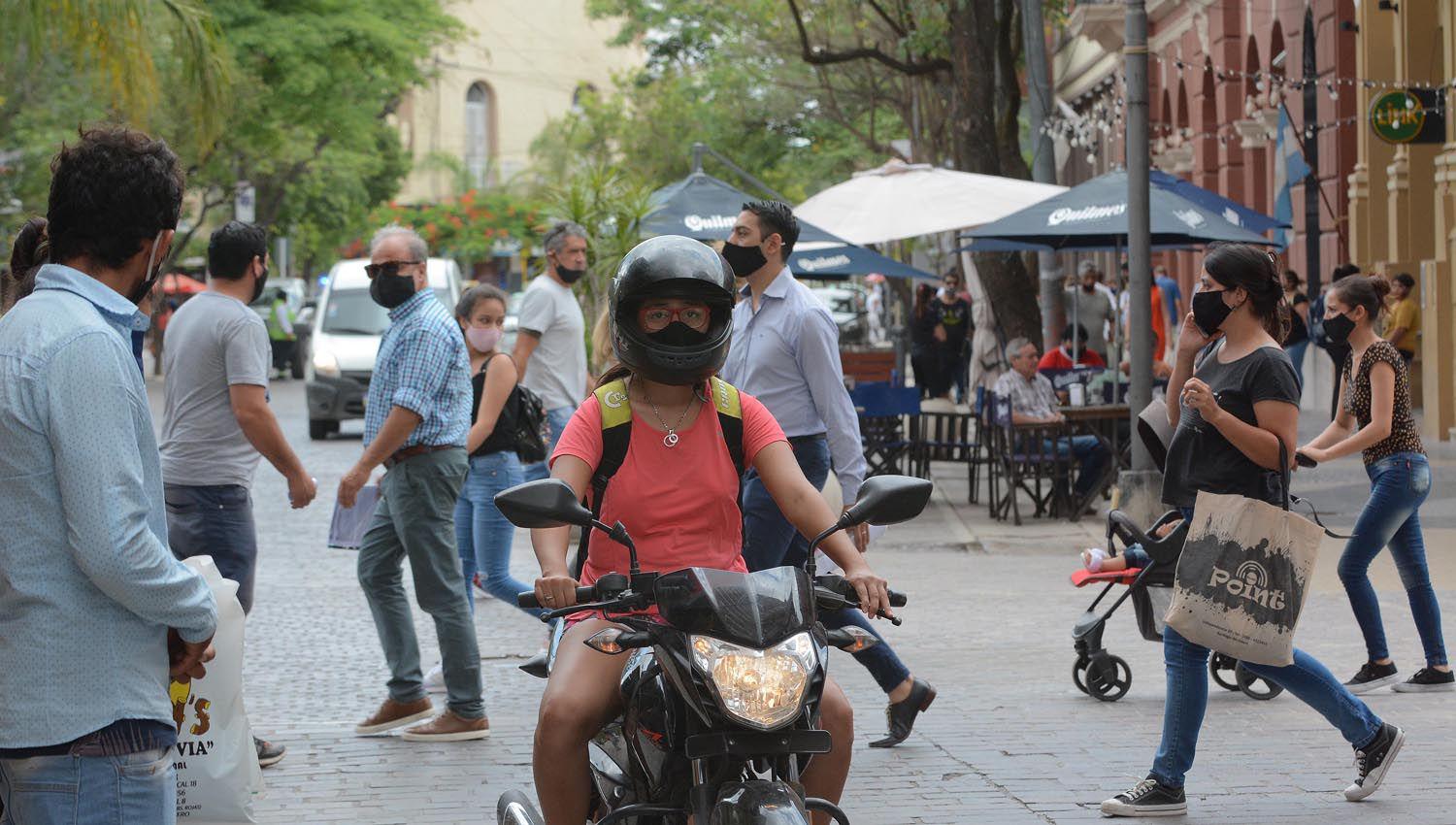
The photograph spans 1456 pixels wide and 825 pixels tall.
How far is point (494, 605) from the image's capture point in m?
10.9

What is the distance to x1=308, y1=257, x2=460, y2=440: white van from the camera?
23.3 meters

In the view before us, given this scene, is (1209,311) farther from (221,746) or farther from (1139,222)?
(1139,222)

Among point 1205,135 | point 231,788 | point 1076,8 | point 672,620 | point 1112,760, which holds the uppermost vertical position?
point 1076,8

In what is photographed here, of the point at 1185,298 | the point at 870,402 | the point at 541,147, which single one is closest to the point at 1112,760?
the point at 870,402

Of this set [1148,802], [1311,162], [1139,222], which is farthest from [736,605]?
[1311,162]

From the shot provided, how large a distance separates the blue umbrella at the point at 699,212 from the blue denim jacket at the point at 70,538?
39.5ft

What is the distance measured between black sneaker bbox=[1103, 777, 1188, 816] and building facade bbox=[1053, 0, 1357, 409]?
16713mm

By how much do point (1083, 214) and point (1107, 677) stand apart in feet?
24.2

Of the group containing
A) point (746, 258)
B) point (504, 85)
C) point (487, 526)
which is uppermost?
point (504, 85)

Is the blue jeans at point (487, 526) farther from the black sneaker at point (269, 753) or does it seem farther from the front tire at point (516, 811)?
the front tire at point (516, 811)

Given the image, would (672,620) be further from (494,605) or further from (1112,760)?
(494,605)

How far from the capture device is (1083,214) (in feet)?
48.9

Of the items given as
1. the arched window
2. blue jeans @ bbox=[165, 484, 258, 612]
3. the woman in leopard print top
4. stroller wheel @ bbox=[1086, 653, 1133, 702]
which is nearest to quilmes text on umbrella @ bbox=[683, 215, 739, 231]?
the woman in leopard print top

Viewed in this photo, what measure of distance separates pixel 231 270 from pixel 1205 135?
2593cm
